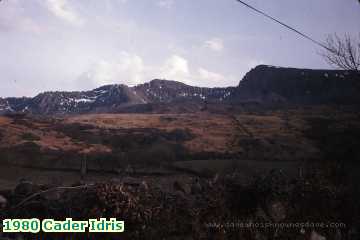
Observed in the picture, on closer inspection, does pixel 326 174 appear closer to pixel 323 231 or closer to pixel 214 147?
pixel 323 231

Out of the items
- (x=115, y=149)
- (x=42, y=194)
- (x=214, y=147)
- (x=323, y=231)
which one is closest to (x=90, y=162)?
(x=115, y=149)

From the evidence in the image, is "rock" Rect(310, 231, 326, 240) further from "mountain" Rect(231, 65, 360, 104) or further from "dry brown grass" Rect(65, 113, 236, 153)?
"mountain" Rect(231, 65, 360, 104)

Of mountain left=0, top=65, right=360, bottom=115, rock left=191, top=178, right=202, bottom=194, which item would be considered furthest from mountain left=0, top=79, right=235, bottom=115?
rock left=191, top=178, right=202, bottom=194

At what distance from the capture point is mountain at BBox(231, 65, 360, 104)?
50688 millimetres

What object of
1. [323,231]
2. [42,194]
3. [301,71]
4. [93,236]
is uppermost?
[301,71]

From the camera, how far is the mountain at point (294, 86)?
1996 inches

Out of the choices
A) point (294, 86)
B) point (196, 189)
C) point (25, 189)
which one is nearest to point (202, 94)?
point (294, 86)

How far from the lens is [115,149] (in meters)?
15.3

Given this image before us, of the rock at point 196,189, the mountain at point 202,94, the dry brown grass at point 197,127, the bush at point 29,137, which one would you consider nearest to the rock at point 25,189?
the rock at point 196,189

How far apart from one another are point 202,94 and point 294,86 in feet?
81.0

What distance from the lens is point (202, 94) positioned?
7919 centimetres

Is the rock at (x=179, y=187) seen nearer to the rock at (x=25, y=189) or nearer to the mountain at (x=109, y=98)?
the rock at (x=25, y=189)

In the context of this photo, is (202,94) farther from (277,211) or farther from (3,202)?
(3,202)

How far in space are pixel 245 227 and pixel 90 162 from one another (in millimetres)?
7722
